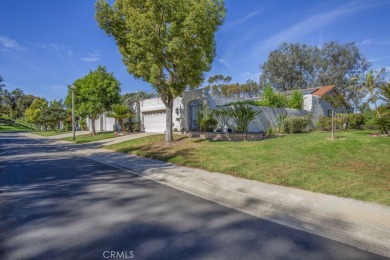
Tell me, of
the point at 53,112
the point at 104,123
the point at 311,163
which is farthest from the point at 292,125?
the point at 53,112

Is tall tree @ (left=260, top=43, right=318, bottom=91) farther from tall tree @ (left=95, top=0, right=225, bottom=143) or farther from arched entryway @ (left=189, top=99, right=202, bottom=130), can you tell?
tall tree @ (left=95, top=0, right=225, bottom=143)

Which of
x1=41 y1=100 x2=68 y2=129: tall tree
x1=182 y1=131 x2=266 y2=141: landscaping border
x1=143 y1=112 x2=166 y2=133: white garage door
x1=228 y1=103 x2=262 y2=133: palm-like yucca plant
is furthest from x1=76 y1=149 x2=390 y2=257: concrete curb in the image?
x1=41 y1=100 x2=68 y2=129: tall tree

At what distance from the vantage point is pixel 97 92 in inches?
1079

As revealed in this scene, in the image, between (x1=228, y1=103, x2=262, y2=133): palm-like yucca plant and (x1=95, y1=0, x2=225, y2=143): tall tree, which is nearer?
(x1=95, y1=0, x2=225, y2=143): tall tree

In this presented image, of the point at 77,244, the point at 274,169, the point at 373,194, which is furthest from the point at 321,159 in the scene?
the point at 77,244

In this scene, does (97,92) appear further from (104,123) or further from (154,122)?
(104,123)

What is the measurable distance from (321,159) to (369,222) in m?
5.10

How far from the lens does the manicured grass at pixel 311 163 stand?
250 inches

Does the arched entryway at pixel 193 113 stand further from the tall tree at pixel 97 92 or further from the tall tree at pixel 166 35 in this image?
the tall tree at pixel 97 92

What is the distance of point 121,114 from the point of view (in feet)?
86.0

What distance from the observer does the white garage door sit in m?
25.2

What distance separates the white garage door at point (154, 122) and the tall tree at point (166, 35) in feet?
30.4

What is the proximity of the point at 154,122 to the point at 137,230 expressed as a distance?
22486mm

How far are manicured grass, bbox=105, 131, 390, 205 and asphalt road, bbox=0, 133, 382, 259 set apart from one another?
258 centimetres
